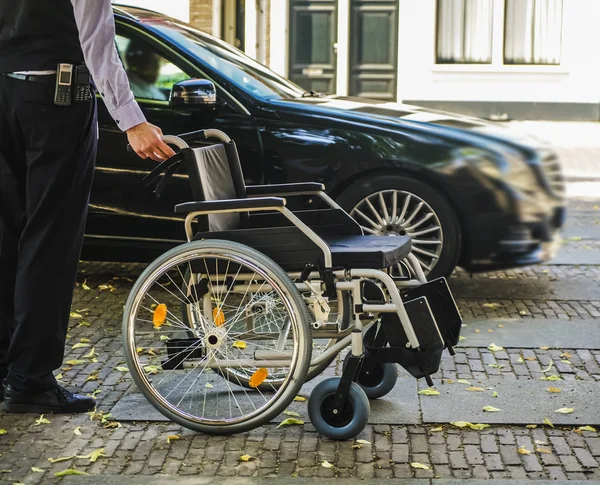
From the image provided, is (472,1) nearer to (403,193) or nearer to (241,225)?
(403,193)

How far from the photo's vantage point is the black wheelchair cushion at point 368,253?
4.29m

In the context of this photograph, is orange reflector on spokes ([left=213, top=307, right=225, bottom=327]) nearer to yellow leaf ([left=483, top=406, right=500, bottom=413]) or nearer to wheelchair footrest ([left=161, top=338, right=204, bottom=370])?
wheelchair footrest ([left=161, top=338, right=204, bottom=370])

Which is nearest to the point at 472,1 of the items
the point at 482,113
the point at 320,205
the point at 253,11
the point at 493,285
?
the point at 482,113

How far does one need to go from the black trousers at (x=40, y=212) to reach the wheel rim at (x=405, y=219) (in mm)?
2590

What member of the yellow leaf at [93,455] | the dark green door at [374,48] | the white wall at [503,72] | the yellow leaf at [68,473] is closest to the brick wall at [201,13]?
the dark green door at [374,48]

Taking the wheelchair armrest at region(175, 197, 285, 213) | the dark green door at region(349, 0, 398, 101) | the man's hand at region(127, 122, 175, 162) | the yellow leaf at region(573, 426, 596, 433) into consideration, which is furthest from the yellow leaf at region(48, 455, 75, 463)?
the dark green door at region(349, 0, 398, 101)

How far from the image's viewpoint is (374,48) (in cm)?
2041

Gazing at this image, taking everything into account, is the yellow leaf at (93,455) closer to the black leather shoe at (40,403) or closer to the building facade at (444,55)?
the black leather shoe at (40,403)

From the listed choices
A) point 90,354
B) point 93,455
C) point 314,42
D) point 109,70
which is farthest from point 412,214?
point 314,42

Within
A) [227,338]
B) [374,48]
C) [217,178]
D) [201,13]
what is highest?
[201,13]

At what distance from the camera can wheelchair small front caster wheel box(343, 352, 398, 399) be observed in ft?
15.9

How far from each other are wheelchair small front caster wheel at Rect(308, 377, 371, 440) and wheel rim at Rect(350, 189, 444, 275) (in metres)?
2.62

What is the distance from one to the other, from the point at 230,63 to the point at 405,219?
1.49 metres

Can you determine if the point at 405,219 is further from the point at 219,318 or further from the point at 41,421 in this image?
the point at 41,421
